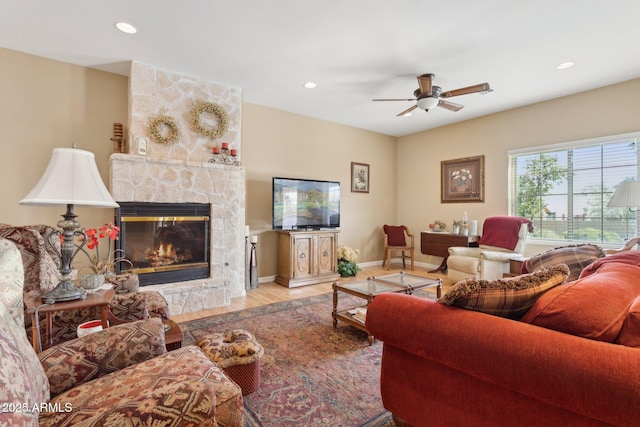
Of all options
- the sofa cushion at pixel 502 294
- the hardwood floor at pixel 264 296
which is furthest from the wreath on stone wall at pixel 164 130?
the sofa cushion at pixel 502 294

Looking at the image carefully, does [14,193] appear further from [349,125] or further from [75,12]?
[349,125]

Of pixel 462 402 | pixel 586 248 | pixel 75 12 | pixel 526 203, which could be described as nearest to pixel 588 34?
pixel 586 248

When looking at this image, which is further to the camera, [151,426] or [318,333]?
[318,333]

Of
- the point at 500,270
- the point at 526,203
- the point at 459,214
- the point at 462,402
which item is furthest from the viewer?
the point at 459,214

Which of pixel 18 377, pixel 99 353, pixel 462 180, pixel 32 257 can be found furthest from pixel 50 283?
pixel 462 180

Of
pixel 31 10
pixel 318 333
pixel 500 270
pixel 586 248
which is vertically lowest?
pixel 318 333

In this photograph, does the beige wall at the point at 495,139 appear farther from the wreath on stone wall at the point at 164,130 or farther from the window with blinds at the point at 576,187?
the wreath on stone wall at the point at 164,130

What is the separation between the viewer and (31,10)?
90.8 inches

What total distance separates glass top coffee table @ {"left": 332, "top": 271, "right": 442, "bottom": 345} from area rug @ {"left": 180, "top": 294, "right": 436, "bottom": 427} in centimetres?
14

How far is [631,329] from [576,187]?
407 centimetres

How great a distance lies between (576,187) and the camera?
158 inches

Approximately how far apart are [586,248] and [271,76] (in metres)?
3.57

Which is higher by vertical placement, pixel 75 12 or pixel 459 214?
pixel 75 12

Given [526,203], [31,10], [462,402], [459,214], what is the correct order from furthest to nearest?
[459,214]
[526,203]
[31,10]
[462,402]
